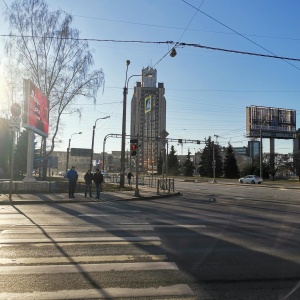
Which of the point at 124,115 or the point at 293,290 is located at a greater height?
the point at 124,115

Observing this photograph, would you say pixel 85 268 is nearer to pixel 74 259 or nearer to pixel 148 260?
pixel 74 259

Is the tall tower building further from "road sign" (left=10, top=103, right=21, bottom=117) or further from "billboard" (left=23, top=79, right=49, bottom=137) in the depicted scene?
"road sign" (left=10, top=103, right=21, bottom=117)

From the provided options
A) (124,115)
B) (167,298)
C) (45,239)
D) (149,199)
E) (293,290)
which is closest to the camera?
(167,298)

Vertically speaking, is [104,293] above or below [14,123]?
below

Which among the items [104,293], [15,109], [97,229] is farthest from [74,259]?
[15,109]

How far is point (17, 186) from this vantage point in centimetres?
2403

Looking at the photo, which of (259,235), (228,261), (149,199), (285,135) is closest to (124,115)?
(149,199)

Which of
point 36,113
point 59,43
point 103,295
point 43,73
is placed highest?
point 59,43

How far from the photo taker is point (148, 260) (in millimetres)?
6848

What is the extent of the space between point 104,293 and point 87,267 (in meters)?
1.33

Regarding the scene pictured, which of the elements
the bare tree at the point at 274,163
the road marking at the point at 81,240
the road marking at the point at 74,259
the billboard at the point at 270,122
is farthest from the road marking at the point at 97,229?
the bare tree at the point at 274,163

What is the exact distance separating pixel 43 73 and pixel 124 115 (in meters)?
10.8

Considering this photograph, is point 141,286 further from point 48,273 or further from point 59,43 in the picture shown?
point 59,43

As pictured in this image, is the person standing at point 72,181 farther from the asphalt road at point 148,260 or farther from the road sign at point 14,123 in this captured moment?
the asphalt road at point 148,260
